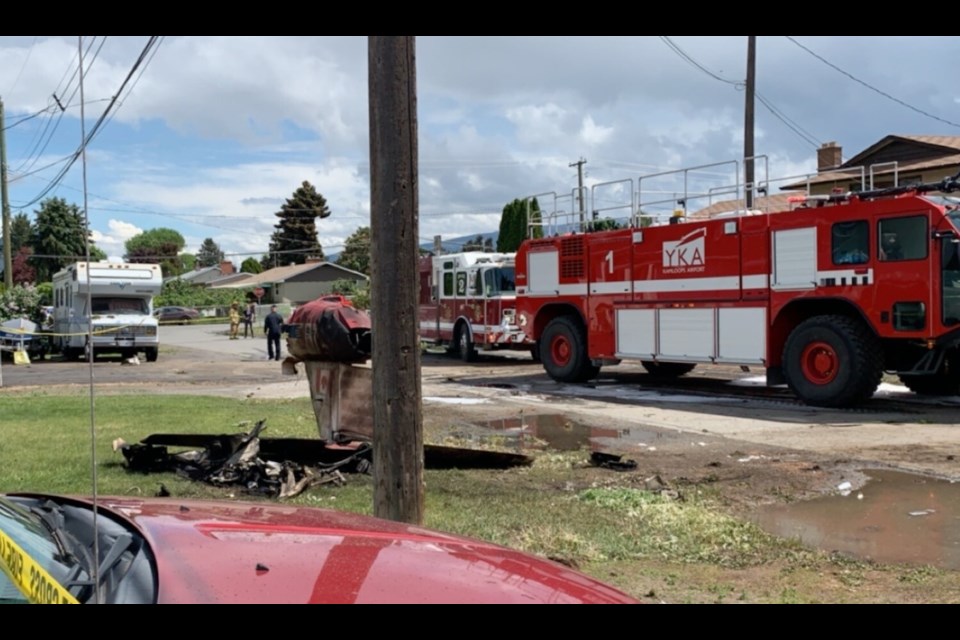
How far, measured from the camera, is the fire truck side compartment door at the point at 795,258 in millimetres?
13234

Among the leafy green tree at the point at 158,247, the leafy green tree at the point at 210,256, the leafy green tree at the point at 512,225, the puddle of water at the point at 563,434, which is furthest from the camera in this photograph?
the leafy green tree at the point at 210,256

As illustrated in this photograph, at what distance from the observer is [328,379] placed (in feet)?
29.2

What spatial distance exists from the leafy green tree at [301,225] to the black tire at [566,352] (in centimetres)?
7954

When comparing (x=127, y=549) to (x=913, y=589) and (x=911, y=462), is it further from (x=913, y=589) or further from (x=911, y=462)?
(x=911, y=462)

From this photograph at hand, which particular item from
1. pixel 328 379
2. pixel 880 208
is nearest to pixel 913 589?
pixel 328 379

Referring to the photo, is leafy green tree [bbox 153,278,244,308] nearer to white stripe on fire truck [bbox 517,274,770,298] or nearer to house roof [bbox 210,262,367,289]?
house roof [bbox 210,262,367,289]

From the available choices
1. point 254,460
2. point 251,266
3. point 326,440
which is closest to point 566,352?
point 326,440

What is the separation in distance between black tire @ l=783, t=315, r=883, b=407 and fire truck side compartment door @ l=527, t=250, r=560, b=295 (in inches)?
216

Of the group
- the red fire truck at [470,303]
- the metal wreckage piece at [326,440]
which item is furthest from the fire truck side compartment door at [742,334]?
the red fire truck at [470,303]

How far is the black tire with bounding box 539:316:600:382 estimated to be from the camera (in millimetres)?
17562

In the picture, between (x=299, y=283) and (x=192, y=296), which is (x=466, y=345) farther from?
(x=299, y=283)

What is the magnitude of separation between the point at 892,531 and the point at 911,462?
114 inches

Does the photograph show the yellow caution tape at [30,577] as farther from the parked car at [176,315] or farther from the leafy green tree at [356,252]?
the leafy green tree at [356,252]
